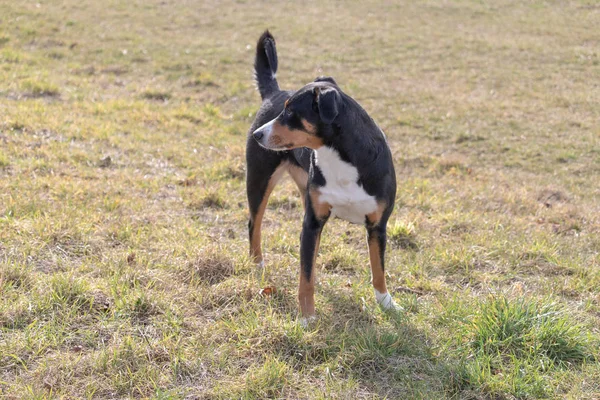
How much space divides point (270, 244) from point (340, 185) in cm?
134

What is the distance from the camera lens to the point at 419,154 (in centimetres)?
820

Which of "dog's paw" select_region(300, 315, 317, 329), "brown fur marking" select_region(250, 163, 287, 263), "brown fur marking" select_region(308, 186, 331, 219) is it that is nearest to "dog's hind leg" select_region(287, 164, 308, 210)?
"brown fur marking" select_region(250, 163, 287, 263)

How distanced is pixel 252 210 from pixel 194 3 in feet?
47.7

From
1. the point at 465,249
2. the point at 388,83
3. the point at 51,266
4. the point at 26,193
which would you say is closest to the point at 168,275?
the point at 51,266

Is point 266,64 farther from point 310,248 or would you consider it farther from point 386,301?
point 386,301

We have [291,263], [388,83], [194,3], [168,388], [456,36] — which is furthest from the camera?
[194,3]

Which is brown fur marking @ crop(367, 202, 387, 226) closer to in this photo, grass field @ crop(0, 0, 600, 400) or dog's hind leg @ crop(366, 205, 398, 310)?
dog's hind leg @ crop(366, 205, 398, 310)

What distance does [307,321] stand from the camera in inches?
142

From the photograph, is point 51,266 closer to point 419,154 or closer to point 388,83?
point 419,154

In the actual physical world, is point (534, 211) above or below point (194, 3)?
below

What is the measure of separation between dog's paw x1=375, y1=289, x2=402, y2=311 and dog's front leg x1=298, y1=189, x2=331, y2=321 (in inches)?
18.8

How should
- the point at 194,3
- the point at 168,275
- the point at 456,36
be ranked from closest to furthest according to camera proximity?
the point at 168,275
the point at 456,36
the point at 194,3

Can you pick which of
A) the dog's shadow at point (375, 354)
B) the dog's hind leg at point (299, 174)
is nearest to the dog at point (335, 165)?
the dog's shadow at point (375, 354)

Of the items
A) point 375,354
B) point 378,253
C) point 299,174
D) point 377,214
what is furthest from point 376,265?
point 299,174
